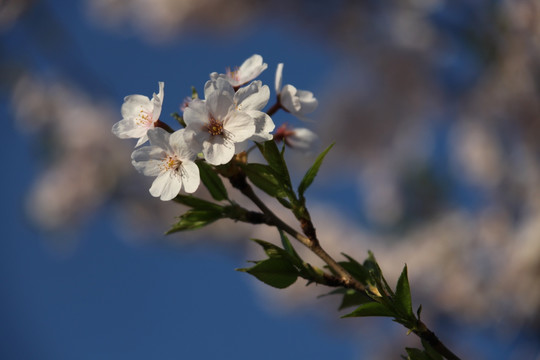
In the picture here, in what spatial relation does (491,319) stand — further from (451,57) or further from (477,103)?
(451,57)

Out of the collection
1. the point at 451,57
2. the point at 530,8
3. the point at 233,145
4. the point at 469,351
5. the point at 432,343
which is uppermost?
the point at 451,57

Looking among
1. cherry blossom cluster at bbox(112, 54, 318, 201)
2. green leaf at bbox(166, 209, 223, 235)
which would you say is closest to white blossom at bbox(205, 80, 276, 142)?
cherry blossom cluster at bbox(112, 54, 318, 201)

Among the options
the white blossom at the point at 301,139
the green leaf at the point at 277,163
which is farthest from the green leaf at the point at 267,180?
the white blossom at the point at 301,139

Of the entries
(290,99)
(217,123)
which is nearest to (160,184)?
(217,123)

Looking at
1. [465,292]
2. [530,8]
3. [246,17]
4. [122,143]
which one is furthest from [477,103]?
[122,143]

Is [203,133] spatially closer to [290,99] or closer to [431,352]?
[290,99]

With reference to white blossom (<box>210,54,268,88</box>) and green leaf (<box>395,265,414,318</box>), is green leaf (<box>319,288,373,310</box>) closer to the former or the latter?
green leaf (<box>395,265,414,318</box>)
